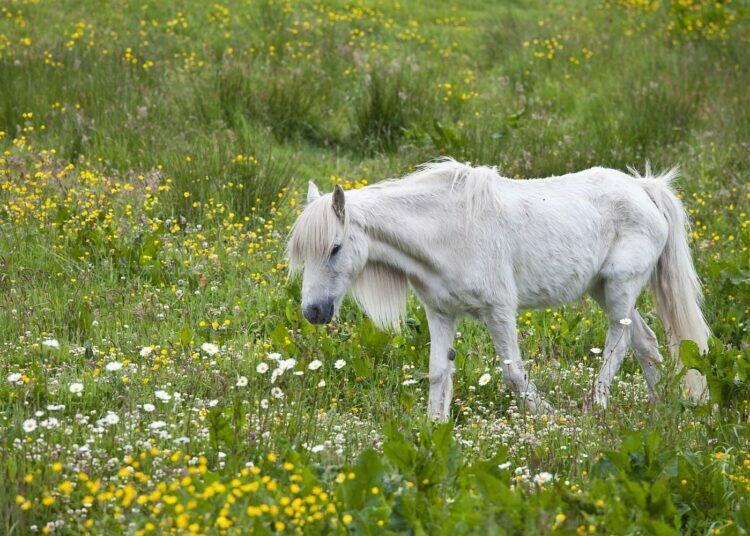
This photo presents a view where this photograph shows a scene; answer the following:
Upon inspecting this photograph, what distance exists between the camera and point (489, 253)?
211 inches

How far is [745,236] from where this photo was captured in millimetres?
7812

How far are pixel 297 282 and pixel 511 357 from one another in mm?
1962

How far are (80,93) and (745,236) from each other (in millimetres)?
6911

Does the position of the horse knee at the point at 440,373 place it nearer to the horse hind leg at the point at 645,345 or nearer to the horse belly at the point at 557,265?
the horse belly at the point at 557,265

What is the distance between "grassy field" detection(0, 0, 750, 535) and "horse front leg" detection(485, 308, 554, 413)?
8.9 inches

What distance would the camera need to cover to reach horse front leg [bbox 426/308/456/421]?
5.40 metres

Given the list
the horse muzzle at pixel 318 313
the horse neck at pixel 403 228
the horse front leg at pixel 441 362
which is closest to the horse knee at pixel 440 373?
the horse front leg at pixel 441 362

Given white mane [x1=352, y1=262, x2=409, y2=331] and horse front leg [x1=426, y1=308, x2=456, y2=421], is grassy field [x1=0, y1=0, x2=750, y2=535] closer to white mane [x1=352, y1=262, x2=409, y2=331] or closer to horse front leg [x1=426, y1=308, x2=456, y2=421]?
horse front leg [x1=426, y1=308, x2=456, y2=421]

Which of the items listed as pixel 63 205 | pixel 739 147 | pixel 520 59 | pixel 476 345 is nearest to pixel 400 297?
pixel 476 345

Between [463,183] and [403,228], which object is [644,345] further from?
[403,228]

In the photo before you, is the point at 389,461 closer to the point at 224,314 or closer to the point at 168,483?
the point at 168,483

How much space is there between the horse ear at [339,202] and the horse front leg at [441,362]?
2.89ft

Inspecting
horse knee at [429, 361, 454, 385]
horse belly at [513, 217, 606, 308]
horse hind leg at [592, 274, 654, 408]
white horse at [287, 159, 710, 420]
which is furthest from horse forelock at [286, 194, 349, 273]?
horse hind leg at [592, 274, 654, 408]

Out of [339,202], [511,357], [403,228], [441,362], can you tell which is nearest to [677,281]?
[511,357]
